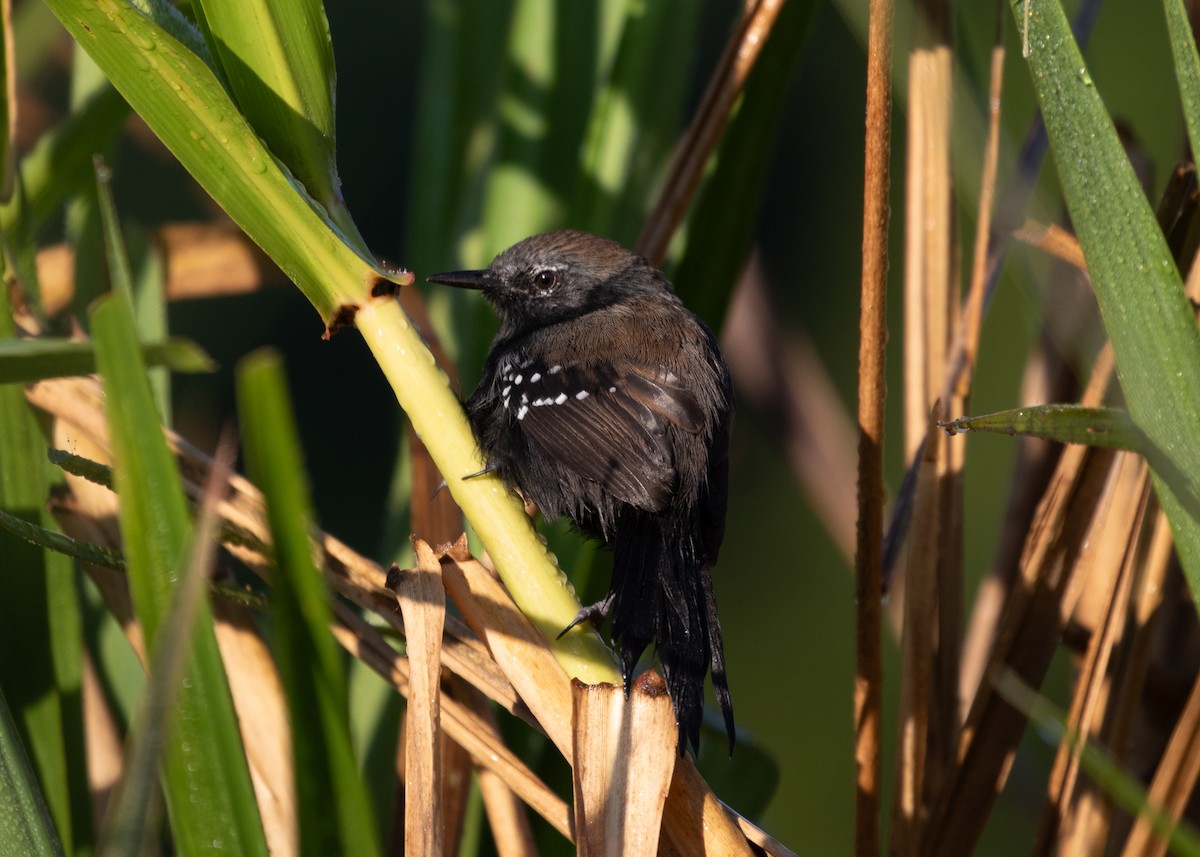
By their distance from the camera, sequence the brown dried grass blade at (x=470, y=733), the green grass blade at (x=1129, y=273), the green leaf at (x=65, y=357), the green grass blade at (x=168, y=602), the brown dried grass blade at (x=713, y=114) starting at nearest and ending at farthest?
the green grass blade at (x=168, y=602)
the green leaf at (x=65, y=357)
the green grass blade at (x=1129, y=273)
the brown dried grass blade at (x=470, y=733)
the brown dried grass blade at (x=713, y=114)

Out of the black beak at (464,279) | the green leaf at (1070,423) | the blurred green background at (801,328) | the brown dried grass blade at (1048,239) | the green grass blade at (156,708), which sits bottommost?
the blurred green background at (801,328)

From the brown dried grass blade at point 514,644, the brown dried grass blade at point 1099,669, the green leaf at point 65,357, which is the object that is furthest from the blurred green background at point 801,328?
the green leaf at point 65,357

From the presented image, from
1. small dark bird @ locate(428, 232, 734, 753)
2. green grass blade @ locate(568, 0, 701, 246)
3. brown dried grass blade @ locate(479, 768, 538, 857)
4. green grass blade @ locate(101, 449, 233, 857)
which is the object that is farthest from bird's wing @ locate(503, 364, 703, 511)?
green grass blade @ locate(101, 449, 233, 857)

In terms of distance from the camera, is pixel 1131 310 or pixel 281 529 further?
pixel 1131 310

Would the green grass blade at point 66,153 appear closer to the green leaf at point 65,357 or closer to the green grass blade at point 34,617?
the green grass blade at point 34,617

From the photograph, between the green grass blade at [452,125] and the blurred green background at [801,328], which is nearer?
the green grass blade at [452,125]

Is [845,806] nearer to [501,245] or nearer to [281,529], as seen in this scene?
[501,245]

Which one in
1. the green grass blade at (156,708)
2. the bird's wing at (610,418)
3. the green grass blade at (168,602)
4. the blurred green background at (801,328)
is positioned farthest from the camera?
the blurred green background at (801,328)

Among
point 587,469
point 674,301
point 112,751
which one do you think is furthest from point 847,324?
point 112,751
